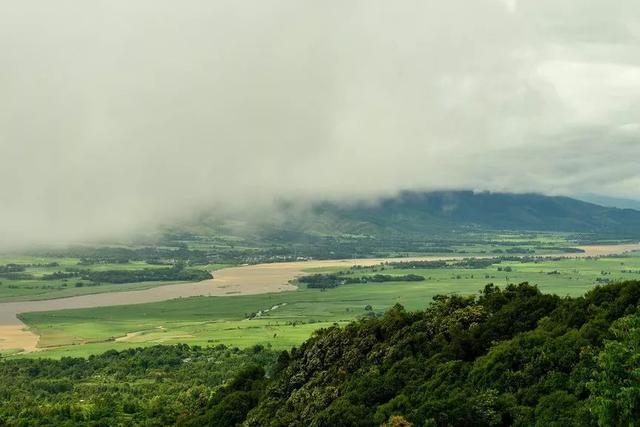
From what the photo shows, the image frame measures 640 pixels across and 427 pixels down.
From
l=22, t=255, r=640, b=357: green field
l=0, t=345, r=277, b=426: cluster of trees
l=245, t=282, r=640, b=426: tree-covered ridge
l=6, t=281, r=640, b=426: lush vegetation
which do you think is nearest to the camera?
l=245, t=282, r=640, b=426: tree-covered ridge

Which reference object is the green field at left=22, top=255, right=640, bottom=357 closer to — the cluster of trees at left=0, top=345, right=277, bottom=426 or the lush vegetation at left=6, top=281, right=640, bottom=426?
the cluster of trees at left=0, top=345, right=277, bottom=426

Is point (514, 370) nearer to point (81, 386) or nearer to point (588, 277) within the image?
point (81, 386)

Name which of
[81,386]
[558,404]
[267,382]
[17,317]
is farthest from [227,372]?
[17,317]

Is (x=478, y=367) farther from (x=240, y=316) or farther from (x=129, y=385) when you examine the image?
(x=240, y=316)

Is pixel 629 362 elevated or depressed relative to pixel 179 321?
elevated

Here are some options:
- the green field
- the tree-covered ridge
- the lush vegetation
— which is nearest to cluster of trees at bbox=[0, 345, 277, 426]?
the lush vegetation

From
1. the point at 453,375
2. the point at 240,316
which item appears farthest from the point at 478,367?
the point at 240,316

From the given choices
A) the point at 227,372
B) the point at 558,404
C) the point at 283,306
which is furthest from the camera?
the point at 283,306
